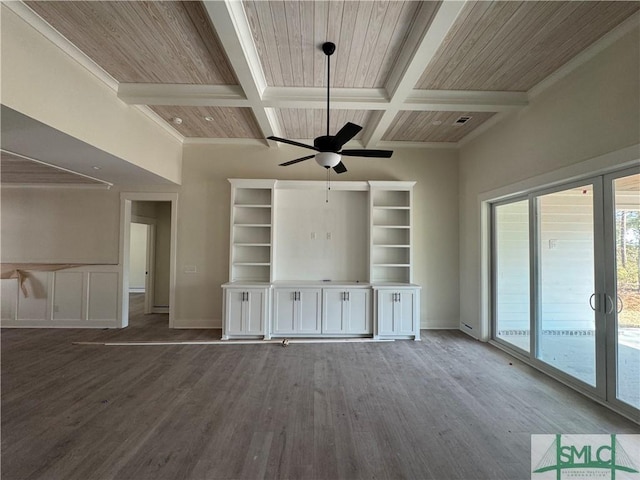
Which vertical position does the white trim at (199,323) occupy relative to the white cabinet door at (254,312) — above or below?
below

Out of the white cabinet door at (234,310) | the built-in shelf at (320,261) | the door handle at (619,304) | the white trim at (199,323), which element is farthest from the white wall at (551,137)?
the white trim at (199,323)

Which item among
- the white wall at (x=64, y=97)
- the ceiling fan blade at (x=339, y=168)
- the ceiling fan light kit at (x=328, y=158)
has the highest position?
the white wall at (x=64, y=97)

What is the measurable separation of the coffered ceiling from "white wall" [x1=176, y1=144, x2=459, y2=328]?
1.09 metres

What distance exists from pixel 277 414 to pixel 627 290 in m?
3.43

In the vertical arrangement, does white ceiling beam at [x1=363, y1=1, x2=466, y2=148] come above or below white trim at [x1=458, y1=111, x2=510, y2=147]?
below

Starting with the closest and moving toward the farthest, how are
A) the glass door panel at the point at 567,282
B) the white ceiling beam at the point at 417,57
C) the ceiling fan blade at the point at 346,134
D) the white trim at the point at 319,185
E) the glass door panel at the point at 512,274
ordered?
1. the white ceiling beam at the point at 417,57
2. the ceiling fan blade at the point at 346,134
3. the glass door panel at the point at 567,282
4. the glass door panel at the point at 512,274
5. the white trim at the point at 319,185

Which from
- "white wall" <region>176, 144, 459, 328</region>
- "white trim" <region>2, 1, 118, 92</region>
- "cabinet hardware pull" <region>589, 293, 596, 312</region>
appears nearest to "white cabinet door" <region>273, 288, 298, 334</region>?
"white wall" <region>176, 144, 459, 328</region>

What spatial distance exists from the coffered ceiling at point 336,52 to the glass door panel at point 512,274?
1476 millimetres

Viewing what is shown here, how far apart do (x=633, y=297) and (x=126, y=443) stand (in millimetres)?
4506

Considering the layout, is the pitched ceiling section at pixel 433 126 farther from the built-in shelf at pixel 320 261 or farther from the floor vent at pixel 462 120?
the built-in shelf at pixel 320 261

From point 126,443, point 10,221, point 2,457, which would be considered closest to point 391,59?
point 126,443

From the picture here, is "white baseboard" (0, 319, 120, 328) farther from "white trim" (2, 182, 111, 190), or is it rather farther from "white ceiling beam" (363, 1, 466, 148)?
"white ceiling beam" (363, 1, 466, 148)

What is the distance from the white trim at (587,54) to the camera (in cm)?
242

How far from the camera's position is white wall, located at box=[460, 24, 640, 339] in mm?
2498
